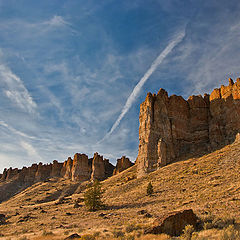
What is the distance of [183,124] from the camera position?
201 ft

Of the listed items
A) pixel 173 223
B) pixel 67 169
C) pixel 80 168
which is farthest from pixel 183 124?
pixel 67 169

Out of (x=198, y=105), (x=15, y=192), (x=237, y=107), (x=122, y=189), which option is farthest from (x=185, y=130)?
(x=15, y=192)

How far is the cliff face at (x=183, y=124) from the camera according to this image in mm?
51781

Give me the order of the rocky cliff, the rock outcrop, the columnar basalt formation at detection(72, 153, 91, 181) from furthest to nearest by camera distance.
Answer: the rocky cliff < the columnar basalt formation at detection(72, 153, 91, 181) < the rock outcrop

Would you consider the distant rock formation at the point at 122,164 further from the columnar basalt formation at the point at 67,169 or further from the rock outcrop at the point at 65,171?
the columnar basalt formation at the point at 67,169

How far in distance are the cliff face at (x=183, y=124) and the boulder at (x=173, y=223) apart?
126 feet

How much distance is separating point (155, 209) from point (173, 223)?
10.9 meters

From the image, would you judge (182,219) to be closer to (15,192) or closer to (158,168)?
(158,168)

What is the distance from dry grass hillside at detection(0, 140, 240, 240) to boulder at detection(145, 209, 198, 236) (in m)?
0.89

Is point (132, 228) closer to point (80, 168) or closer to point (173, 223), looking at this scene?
point (173, 223)

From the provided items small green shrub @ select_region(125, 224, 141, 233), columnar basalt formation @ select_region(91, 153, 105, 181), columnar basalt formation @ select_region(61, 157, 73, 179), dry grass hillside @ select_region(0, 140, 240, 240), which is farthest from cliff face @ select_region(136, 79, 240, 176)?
columnar basalt formation @ select_region(61, 157, 73, 179)

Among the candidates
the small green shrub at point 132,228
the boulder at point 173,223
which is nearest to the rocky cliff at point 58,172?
the small green shrub at point 132,228

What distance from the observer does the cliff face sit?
170 feet

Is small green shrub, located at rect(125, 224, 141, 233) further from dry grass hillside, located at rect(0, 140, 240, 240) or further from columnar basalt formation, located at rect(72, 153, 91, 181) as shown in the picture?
columnar basalt formation, located at rect(72, 153, 91, 181)
